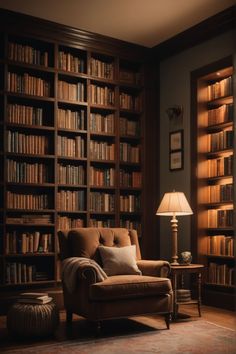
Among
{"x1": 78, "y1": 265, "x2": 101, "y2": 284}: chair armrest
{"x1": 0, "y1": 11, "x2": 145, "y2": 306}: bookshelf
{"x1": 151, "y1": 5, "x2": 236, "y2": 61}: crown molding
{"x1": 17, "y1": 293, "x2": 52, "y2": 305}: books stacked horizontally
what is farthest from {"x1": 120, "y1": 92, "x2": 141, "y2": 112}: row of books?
{"x1": 17, "y1": 293, "x2": 52, "y2": 305}: books stacked horizontally

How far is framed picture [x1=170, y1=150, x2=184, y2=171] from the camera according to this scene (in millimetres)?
5797

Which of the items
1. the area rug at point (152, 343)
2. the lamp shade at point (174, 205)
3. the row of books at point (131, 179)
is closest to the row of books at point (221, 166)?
the lamp shade at point (174, 205)

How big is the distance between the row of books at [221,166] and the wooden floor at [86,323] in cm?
145

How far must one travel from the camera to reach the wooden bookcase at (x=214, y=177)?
5.27 m

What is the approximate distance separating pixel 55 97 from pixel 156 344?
288 cm

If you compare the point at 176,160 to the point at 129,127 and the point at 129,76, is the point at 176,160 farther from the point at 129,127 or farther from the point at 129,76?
the point at 129,76

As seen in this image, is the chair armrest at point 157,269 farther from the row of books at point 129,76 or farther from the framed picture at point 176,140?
the row of books at point 129,76

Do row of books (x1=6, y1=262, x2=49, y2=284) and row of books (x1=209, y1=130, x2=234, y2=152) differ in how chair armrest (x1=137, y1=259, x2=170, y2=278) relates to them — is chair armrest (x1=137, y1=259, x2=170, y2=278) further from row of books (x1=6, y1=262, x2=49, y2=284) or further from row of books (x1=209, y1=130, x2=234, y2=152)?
row of books (x1=209, y1=130, x2=234, y2=152)

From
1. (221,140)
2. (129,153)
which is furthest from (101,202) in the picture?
(221,140)

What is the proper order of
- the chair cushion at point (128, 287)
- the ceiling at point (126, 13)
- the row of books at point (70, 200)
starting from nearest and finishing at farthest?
1. the chair cushion at point (128, 287)
2. the ceiling at point (126, 13)
3. the row of books at point (70, 200)

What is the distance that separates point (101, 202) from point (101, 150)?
60 cm

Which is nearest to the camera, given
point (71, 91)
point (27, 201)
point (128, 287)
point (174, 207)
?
Answer: point (128, 287)

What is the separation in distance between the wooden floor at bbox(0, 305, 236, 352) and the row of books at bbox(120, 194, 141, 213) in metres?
1.31

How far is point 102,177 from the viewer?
5.75m
